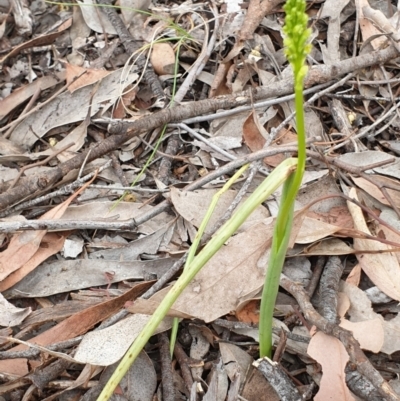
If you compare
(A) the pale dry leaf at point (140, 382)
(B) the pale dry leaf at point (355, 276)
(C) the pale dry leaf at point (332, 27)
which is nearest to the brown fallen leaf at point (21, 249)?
(A) the pale dry leaf at point (140, 382)

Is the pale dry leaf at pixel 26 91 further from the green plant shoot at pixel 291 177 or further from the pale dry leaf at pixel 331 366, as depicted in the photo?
the pale dry leaf at pixel 331 366

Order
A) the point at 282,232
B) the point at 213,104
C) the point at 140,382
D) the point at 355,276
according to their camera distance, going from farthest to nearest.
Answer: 1. the point at 213,104
2. the point at 355,276
3. the point at 140,382
4. the point at 282,232

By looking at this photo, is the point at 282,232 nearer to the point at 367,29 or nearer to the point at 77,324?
the point at 77,324

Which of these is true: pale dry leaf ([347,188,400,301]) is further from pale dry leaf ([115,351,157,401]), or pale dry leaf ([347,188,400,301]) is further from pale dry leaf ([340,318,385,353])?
pale dry leaf ([115,351,157,401])

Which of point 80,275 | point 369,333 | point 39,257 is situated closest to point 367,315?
point 369,333

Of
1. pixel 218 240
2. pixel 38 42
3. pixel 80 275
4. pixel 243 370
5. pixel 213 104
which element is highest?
pixel 218 240

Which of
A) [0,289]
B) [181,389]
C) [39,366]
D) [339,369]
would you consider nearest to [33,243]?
[0,289]

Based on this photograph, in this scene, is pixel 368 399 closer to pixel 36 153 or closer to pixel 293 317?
pixel 293 317

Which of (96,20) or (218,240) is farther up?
(218,240)
